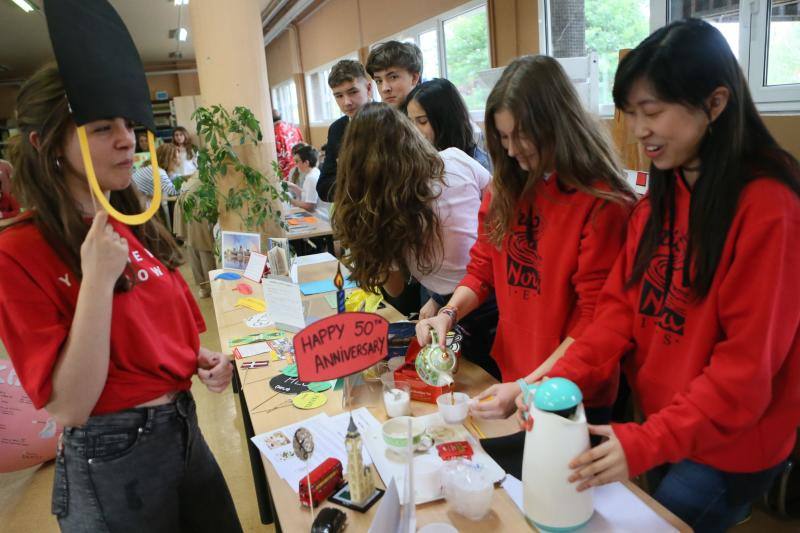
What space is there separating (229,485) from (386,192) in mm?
1672

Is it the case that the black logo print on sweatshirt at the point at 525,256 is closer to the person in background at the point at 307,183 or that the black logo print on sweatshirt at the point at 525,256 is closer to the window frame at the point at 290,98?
the person in background at the point at 307,183

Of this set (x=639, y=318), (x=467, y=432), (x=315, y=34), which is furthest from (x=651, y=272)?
(x=315, y=34)

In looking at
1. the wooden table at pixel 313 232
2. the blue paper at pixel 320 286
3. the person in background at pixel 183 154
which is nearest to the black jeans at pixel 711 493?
the blue paper at pixel 320 286

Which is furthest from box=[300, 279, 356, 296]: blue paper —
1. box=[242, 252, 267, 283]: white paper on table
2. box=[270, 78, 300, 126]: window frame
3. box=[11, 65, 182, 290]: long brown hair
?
box=[270, 78, 300, 126]: window frame

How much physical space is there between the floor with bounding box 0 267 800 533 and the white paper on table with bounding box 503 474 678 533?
1330 millimetres

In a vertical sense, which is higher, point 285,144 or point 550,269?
point 285,144

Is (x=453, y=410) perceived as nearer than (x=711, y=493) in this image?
No

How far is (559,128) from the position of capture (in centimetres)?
118

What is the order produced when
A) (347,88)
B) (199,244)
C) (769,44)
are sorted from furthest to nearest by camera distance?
(199,244), (347,88), (769,44)

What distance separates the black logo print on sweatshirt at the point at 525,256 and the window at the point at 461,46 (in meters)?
3.65

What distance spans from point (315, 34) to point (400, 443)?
9364 millimetres

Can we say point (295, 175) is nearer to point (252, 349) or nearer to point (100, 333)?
point (252, 349)

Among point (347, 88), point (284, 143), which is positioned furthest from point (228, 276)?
point (284, 143)

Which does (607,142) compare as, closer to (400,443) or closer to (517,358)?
(517,358)
